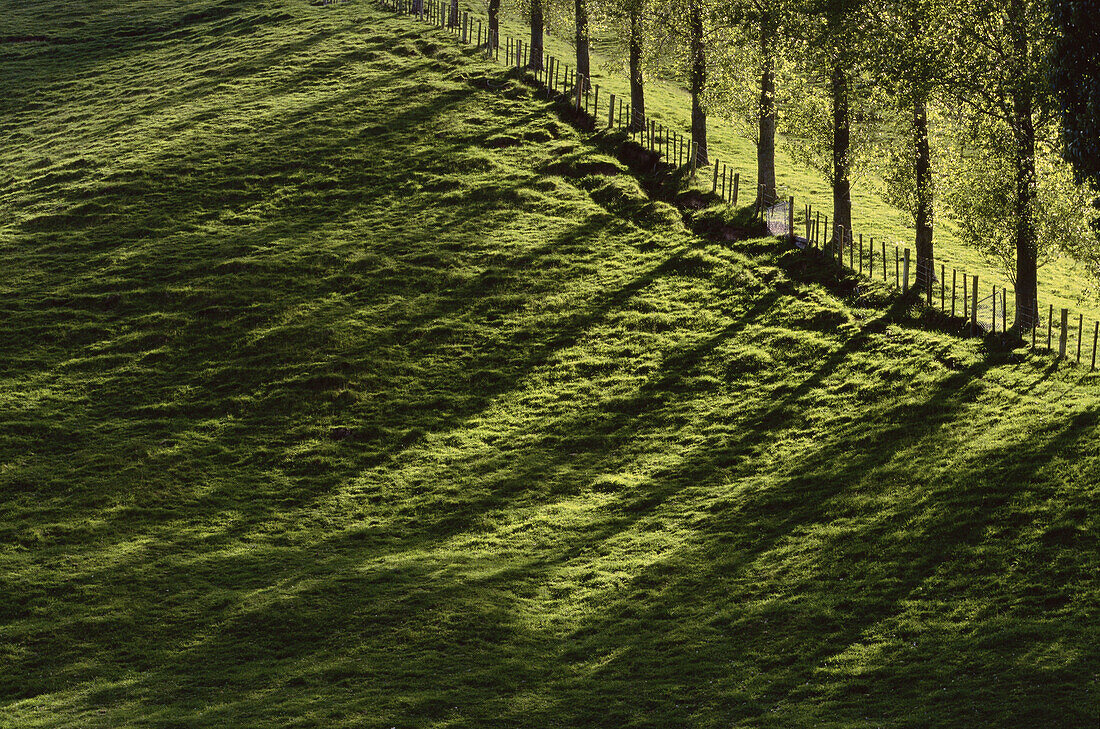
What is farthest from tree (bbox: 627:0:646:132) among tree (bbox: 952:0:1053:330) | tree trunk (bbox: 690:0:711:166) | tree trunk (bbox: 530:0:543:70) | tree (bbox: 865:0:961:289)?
tree (bbox: 952:0:1053:330)

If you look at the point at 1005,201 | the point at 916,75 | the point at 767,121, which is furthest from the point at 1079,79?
the point at 767,121

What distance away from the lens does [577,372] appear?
136ft

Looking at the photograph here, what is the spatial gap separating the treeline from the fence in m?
0.90

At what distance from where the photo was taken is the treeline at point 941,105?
1250 inches

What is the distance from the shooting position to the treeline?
104 ft

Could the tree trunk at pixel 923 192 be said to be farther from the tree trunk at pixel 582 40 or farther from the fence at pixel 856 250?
the tree trunk at pixel 582 40

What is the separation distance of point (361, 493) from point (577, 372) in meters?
10.9

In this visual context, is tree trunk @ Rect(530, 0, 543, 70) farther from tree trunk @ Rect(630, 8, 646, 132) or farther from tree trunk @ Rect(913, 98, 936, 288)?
tree trunk @ Rect(913, 98, 936, 288)

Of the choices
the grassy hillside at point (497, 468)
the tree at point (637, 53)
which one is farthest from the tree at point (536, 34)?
the grassy hillside at point (497, 468)

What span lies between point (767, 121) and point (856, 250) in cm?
872

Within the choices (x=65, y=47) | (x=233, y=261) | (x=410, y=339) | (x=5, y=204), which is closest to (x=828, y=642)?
(x=410, y=339)

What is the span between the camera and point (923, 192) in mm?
41344

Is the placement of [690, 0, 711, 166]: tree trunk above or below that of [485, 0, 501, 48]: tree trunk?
below

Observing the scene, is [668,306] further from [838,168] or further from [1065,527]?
[1065,527]
